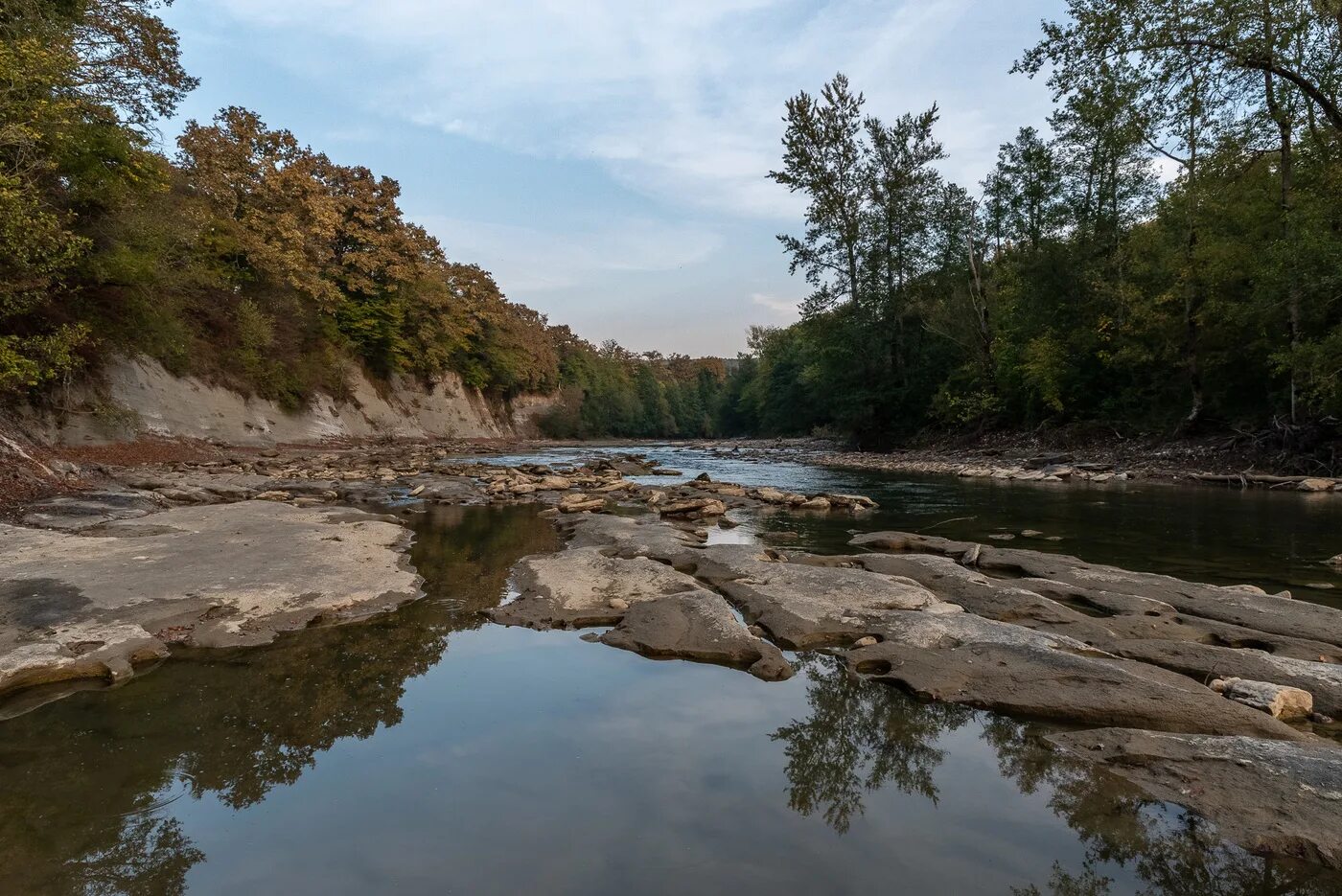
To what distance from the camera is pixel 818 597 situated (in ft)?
19.8

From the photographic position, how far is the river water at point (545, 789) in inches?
97.3

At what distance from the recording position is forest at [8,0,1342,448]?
1452 cm

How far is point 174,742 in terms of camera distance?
3488mm

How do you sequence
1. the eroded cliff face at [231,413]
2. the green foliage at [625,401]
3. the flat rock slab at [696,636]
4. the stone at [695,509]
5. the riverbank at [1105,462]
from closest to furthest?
the flat rock slab at [696,636] → the stone at [695,509] → the riverbank at [1105,462] → the eroded cliff face at [231,413] → the green foliage at [625,401]

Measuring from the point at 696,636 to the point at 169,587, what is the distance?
4743 mm

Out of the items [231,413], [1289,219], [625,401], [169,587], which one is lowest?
[169,587]

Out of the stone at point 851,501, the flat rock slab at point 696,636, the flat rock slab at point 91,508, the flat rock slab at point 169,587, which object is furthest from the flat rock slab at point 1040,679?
the flat rock slab at point 91,508

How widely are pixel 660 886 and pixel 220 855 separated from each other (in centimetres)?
178

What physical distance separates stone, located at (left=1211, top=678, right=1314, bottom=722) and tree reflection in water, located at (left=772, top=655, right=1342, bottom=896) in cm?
131

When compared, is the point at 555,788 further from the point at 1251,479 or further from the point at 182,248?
the point at 182,248

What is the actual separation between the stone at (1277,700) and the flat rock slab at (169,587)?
6.46 m

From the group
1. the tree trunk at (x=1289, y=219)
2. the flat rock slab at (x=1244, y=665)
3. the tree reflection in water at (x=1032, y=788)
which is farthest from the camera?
the tree trunk at (x=1289, y=219)

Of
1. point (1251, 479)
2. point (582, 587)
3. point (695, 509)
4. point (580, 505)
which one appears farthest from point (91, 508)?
point (1251, 479)

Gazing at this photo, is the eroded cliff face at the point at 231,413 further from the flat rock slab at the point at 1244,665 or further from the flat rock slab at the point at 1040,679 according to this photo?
the flat rock slab at the point at 1244,665
